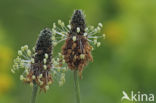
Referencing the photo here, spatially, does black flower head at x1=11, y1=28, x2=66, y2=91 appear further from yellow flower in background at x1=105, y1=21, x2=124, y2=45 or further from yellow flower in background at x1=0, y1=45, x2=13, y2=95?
yellow flower in background at x1=105, y1=21, x2=124, y2=45

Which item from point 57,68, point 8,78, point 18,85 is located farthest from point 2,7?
point 57,68

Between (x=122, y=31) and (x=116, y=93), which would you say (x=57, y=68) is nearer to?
(x=116, y=93)

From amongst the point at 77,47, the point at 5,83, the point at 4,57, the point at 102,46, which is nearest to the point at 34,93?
the point at 77,47

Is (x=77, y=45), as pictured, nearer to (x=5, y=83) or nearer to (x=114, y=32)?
(x=5, y=83)

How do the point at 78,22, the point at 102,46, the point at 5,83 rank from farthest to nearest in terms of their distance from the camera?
the point at 102,46 < the point at 5,83 < the point at 78,22

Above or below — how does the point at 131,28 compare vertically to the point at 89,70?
above

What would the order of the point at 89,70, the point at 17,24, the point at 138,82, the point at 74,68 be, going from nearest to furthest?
1. the point at 74,68
2. the point at 138,82
3. the point at 89,70
4. the point at 17,24

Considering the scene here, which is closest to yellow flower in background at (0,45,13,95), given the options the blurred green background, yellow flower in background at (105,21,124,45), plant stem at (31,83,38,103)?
the blurred green background
